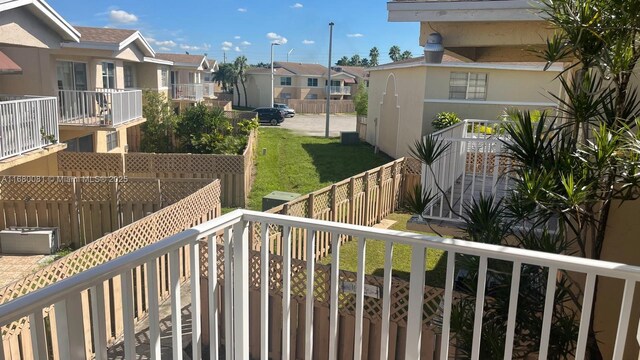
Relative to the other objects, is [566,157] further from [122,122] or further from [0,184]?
[122,122]

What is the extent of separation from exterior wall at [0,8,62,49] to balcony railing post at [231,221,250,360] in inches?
418

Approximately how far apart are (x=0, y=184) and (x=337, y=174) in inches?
440

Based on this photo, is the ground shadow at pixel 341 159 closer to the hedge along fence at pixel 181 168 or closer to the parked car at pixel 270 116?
the hedge along fence at pixel 181 168

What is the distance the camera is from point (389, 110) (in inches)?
949

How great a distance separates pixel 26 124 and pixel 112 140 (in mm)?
8485

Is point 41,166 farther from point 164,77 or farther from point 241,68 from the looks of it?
point 241,68

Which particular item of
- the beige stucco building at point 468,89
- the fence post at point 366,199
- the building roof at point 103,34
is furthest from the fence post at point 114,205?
the beige stucco building at point 468,89

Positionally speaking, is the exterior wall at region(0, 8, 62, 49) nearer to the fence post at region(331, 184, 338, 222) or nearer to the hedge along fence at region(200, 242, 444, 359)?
the fence post at region(331, 184, 338, 222)

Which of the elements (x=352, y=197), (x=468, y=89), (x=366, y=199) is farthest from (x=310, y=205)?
(x=468, y=89)

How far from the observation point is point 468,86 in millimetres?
20125

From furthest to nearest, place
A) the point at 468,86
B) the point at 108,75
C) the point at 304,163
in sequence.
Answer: the point at 304,163 < the point at 468,86 < the point at 108,75

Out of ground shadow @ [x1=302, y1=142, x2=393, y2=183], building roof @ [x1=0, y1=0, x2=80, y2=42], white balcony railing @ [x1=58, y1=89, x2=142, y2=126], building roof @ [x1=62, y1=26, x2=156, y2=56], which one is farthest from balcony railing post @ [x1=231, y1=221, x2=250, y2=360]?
building roof @ [x1=62, y1=26, x2=156, y2=56]

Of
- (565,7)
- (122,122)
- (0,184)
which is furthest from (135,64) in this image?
(565,7)

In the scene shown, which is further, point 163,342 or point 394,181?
point 394,181
